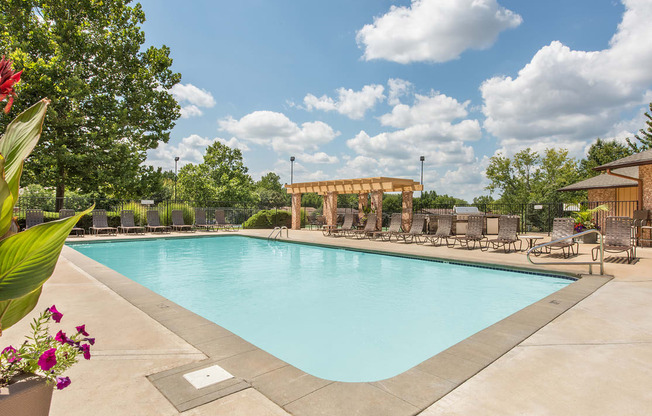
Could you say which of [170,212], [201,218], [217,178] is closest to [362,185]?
[201,218]

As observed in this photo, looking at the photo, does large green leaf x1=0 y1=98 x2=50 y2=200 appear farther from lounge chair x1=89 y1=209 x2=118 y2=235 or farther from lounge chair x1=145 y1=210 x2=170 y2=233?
lounge chair x1=145 y1=210 x2=170 y2=233

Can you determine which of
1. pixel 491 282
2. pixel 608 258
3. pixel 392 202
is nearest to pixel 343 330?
pixel 491 282

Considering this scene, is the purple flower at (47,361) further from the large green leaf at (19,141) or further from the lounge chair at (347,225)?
the lounge chair at (347,225)

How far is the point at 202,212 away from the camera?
19156 millimetres

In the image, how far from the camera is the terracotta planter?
1235 mm

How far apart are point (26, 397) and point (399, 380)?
89.1 inches

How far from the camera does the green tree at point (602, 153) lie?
3231cm

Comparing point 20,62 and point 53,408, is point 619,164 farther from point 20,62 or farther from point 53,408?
point 20,62

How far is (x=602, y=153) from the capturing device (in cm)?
3341

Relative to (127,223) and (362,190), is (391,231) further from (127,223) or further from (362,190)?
Result: (127,223)

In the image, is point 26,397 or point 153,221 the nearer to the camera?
point 26,397

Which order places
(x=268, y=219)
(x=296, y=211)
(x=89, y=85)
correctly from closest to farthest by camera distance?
1. (x=89, y=85)
2. (x=296, y=211)
3. (x=268, y=219)

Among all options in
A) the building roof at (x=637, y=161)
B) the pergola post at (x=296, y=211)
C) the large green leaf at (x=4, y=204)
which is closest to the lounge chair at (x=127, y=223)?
the pergola post at (x=296, y=211)

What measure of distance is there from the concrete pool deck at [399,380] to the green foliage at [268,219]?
53.1ft
